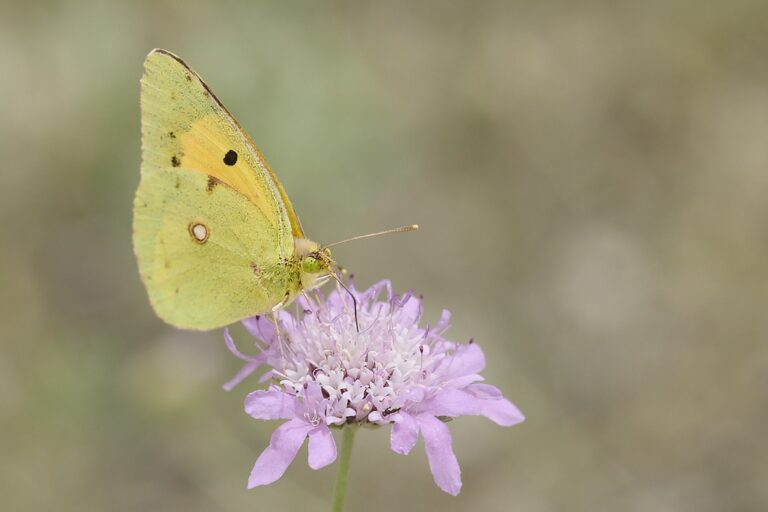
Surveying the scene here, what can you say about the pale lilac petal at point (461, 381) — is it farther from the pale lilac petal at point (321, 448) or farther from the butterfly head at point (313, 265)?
the butterfly head at point (313, 265)

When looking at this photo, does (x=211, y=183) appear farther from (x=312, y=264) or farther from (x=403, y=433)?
(x=403, y=433)

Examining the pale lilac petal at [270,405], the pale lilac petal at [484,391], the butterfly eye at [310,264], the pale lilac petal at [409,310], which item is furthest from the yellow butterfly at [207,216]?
the pale lilac petal at [484,391]

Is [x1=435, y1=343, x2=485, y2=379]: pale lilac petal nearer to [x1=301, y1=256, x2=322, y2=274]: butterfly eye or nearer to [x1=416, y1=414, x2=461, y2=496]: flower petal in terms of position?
[x1=416, y1=414, x2=461, y2=496]: flower petal

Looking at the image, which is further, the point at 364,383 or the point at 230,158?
the point at 230,158

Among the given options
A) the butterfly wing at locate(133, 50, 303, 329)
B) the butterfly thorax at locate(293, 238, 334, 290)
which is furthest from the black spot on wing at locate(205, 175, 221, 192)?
the butterfly thorax at locate(293, 238, 334, 290)

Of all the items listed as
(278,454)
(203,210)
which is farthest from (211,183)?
(278,454)

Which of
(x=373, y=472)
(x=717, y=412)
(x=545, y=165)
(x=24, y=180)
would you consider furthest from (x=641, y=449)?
(x=24, y=180)
